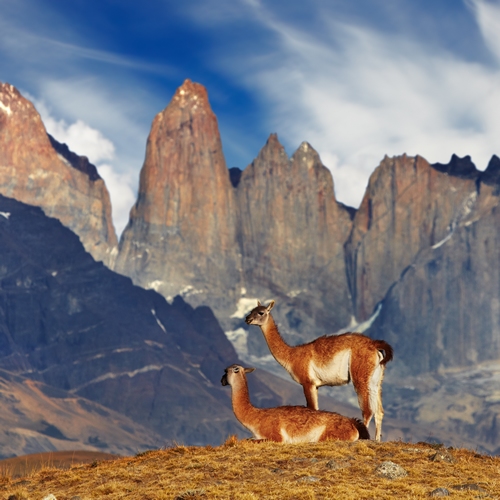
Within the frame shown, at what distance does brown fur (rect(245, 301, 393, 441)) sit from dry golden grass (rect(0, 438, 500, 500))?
2030mm

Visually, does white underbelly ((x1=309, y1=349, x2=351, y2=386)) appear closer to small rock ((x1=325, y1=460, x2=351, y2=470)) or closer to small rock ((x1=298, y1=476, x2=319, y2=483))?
small rock ((x1=325, y1=460, x2=351, y2=470))

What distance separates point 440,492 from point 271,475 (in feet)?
15.8

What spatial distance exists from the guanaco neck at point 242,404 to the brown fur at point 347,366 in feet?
6.77

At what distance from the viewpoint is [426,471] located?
90.6 feet

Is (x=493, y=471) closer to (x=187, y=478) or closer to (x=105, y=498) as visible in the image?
(x=187, y=478)

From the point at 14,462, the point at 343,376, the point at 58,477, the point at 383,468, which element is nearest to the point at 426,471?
the point at 383,468

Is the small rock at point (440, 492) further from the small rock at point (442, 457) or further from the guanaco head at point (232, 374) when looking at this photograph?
the guanaco head at point (232, 374)

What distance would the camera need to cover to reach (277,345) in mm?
35188

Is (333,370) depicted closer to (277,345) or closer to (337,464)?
(277,345)

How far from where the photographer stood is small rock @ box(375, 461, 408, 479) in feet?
87.8

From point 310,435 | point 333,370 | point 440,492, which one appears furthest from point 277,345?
point 440,492

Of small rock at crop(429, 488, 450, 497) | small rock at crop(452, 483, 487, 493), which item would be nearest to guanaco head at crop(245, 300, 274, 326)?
small rock at crop(452, 483, 487, 493)

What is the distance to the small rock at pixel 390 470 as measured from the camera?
26777mm

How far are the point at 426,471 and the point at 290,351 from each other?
8227mm
